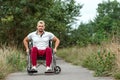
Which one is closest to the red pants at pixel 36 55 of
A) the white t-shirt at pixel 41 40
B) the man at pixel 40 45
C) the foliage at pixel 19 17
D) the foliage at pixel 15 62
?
the man at pixel 40 45

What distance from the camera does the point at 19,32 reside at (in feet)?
109

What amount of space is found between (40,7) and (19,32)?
2.33 m

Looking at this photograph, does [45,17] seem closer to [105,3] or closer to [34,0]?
[34,0]

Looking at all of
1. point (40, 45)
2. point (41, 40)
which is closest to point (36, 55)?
point (40, 45)

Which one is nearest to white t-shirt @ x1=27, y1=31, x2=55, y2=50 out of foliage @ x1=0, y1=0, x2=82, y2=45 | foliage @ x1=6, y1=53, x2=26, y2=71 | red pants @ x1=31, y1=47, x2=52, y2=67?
red pants @ x1=31, y1=47, x2=52, y2=67

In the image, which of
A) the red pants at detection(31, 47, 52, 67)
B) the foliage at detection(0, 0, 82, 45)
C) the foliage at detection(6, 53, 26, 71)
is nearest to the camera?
the red pants at detection(31, 47, 52, 67)

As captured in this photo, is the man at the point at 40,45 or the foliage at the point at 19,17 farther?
the foliage at the point at 19,17

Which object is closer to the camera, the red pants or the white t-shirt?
the red pants

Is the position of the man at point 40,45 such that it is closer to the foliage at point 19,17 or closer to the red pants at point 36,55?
the red pants at point 36,55

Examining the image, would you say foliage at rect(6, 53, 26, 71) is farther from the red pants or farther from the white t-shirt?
the red pants

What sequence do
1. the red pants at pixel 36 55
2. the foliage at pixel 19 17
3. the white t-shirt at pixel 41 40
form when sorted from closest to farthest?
the red pants at pixel 36 55 < the white t-shirt at pixel 41 40 < the foliage at pixel 19 17

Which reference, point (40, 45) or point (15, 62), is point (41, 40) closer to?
point (40, 45)

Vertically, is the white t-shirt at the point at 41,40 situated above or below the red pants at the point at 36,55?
above

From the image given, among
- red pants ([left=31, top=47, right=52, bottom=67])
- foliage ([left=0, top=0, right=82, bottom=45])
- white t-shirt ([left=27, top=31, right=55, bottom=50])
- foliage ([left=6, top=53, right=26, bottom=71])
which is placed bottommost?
foliage ([left=6, top=53, right=26, bottom=71])
